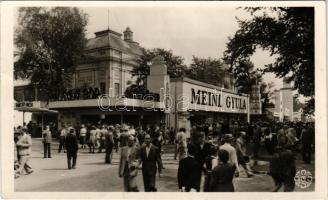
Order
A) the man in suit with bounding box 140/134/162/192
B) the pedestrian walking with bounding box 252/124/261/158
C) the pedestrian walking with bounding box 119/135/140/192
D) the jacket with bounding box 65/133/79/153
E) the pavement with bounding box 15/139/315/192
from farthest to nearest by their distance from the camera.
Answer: the pedestrian walking with bounding box 252/124/261/158
the jacket with bounding box 65/133/79/153
the pavement with bounding box 15/139/315/192
the man in suit with bounding box 140/134/162/192
the pedestrian walking with bounding box 119/135/140/192

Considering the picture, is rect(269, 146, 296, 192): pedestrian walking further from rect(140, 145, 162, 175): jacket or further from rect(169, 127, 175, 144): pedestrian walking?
rect(169, 127, 175, 144): pedestrian walking

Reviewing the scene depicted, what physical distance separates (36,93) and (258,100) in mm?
18263

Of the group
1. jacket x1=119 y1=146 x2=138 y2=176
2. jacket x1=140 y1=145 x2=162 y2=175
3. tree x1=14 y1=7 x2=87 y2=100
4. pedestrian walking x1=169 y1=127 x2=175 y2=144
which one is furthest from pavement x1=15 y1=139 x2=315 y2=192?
tree x1=14 y1=7 x2=87 y2=100

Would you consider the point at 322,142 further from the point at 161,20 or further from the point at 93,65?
the point at 93,65

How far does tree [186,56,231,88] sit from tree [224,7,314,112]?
18326 mm

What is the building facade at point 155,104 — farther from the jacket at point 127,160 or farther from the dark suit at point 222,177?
the dark suit at point 222,177

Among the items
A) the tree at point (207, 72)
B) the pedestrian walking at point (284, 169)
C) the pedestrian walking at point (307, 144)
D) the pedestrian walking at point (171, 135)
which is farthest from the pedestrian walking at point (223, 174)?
the tree at point (207, 72)

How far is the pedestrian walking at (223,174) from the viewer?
5781 mm

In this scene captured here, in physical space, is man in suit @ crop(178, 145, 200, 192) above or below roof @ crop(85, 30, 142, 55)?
below

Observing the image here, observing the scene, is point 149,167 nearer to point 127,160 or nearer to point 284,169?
point 127,160

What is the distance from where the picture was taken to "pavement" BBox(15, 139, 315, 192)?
7.89 meters

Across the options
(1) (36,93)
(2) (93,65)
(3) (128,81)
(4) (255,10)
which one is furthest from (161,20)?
(3) (128,81)

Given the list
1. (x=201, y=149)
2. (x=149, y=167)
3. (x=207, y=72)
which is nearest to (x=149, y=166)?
(x=149, y=167)

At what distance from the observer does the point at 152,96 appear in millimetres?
17203
